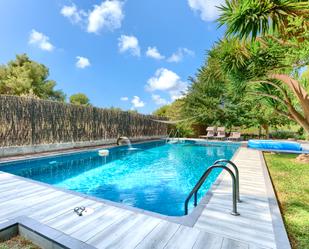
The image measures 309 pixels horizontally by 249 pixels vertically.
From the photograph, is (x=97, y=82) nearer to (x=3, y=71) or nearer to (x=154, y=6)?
(x=3, y=71)

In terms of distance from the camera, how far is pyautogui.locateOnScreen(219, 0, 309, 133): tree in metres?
3.88

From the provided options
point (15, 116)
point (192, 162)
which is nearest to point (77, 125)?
point (15, 116)

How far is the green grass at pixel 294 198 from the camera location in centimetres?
284

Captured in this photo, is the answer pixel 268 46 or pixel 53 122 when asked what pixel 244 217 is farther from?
pixel 53 122

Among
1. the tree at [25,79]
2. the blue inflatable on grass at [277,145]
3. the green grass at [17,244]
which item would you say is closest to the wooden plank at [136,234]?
the green grass at [17,244]

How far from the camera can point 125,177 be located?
709cm

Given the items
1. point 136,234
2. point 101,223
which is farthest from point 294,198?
point 101,223

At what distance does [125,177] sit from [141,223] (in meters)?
4.21

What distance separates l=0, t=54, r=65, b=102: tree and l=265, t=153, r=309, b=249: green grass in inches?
927

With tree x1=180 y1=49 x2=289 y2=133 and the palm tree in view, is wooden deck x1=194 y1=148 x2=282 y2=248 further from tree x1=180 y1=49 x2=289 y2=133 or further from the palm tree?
tree x1=180 y1=49 x2=289 y2=133

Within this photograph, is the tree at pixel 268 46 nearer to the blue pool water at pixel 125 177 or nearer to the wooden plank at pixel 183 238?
the blue pool water at pixel 125 177

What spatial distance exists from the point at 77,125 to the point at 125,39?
14.0 meters

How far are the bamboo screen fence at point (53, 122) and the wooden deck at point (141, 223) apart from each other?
616 centimetres

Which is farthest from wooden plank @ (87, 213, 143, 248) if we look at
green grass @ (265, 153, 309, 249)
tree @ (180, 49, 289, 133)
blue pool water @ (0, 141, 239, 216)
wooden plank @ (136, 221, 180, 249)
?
tree @ (180, 49, 289, 133)
